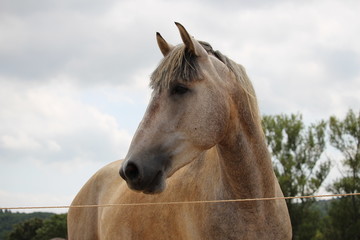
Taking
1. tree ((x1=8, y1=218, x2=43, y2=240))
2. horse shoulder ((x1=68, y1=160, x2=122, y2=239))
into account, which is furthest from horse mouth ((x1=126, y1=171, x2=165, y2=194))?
tree ((x1=8, y1=218, x2=43, y2=240))

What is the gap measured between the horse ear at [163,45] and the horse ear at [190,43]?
0.34m

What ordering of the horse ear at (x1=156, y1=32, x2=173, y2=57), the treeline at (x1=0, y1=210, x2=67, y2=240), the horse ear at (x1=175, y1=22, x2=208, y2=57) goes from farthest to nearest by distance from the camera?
the treeline at (x1=0, y1=210, x2=67, y2=240) < the horse ear at (x1=156, y1=32, x2=173, y2=57) < the horse ear at (x1=175, y1=22, x2=208, y2=57)

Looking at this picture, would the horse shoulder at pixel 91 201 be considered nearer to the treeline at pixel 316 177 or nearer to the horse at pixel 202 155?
the horse at pixel 202 155

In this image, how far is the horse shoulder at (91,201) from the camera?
6.14 m

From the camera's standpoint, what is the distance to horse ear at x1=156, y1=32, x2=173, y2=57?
142 inches

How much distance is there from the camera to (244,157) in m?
3.52

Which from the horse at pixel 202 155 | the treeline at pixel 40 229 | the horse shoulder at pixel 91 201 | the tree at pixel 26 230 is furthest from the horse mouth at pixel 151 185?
the tree at pixel 26 230

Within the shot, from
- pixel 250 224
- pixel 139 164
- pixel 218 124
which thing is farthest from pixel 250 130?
pixel 139 164

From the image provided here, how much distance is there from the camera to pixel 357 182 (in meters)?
27.1

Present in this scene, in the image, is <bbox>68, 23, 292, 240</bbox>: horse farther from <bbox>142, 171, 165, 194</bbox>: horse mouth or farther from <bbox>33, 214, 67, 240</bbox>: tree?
<bbox>33, 214, 67, 240</bbox>: tree

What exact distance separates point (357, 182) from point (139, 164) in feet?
89.8

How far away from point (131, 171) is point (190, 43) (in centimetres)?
117

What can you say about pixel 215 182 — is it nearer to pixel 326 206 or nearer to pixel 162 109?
pixel 162 109

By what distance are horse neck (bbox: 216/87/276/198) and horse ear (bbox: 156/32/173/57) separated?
0.75 meters
